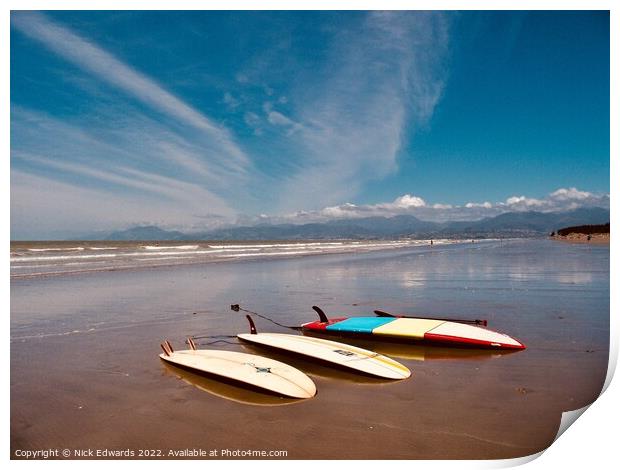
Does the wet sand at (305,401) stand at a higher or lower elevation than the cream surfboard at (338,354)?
lower

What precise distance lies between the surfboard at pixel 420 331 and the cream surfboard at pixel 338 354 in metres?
0.79

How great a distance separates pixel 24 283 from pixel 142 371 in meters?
10.2

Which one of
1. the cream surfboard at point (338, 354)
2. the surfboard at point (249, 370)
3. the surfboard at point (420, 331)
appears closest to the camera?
the surfboard at point (249, 370)

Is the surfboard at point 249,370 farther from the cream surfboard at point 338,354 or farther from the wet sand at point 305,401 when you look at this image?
the cream surfboard at point 338,354

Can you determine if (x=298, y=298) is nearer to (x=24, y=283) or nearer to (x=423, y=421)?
(x=423, y=421)

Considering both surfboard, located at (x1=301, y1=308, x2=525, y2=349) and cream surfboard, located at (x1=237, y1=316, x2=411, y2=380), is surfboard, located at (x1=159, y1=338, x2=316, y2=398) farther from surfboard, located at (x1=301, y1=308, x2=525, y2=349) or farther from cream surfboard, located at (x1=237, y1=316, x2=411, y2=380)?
surfboard, located at (x1=301, y1=308, x2=525, y2=349)

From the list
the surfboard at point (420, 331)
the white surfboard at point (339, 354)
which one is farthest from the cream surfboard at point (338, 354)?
the surfboard at point (420, 331)

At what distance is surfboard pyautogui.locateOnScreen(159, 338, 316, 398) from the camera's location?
3930 millimetres

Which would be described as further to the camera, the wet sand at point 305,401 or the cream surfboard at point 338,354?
the cream surfboard at point 338,354

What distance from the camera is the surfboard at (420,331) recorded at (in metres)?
5.35

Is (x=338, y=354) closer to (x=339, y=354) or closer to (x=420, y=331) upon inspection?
(x=339, y=354)

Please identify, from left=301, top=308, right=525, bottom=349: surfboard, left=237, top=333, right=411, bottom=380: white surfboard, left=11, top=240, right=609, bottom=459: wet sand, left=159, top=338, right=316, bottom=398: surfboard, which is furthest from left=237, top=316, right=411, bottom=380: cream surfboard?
left=301, top=308, right=525, bottom=349: surfboard

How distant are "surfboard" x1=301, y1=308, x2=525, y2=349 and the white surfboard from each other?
79 cm
